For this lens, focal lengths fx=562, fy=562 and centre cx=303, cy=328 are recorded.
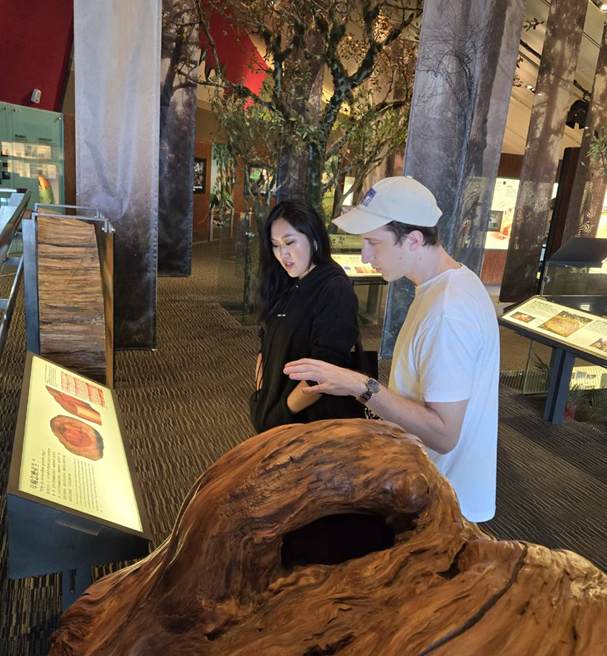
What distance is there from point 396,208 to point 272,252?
2.84ft

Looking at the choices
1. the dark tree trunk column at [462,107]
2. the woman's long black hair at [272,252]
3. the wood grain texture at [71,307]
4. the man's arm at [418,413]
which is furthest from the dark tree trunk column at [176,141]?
the man's arm at [418,413]

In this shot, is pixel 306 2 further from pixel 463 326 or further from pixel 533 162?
pixel 463 326

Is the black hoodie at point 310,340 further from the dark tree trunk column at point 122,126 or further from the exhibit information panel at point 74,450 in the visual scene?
the dark tree trunk column at point 122,126

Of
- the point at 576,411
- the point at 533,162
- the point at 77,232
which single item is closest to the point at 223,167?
the point at 533,162

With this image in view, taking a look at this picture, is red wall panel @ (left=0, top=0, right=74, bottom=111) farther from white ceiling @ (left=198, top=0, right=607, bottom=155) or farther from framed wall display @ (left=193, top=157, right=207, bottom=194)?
white ceiling @ (left=198, top=0, right=607, bottom=155)

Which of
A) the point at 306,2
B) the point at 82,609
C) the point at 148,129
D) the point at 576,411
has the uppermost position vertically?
the point at 306,2

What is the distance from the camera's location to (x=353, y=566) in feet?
2.23

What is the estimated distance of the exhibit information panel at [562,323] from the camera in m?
4.00

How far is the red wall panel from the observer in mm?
7555

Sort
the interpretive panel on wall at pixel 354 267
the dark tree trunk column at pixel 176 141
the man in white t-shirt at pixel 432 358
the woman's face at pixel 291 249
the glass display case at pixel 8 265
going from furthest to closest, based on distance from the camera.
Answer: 1. the dark tree trunk column at pixel 176 141
2. the interpretive panel on wall at pixel 354 267
3. the woman's face at pixel 291 249
4. the glass display case at pixel 8 265
5. the man in white t-shirt at pixel 432 358

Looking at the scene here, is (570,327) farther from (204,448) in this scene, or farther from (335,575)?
(335,575)

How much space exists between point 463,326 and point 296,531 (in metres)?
0.70

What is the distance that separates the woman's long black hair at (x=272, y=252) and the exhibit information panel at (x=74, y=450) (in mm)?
740

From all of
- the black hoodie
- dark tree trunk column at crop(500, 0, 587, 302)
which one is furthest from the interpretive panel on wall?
the black hoodie
